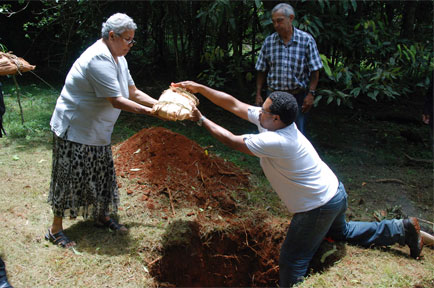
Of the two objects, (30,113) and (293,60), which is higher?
(293,60)

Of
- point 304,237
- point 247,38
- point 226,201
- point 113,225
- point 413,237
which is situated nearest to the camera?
point 304,237

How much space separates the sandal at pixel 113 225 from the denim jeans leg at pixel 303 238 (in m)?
1.44

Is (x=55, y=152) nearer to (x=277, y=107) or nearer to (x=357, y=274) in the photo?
(x=277, y=107)

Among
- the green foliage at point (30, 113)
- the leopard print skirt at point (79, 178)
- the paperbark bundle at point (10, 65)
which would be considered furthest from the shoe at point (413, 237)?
the green foliage at point (30, 113)

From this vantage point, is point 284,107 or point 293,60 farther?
point 293,60

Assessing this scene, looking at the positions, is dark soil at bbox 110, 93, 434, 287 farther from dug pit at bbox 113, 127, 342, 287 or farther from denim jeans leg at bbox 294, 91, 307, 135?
denim jeans leg at bbox 294, 91, 307, 135

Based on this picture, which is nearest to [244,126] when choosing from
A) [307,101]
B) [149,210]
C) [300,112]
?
[300,112]

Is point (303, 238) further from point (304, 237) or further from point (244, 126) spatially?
point (244, 126)

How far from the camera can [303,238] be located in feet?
9.50

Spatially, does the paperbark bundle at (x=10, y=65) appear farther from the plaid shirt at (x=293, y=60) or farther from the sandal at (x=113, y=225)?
the plaid shirt at (x=293, y=60)

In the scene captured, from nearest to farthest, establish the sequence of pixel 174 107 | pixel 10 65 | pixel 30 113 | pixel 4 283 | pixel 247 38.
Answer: pixel 4 283 → pixel 174 107 → pixel 10 65 → pixel 30 113 → pixel 247 38

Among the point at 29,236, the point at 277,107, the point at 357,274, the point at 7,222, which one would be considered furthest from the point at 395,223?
the point at 7,222

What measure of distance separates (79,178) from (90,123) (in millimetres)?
484

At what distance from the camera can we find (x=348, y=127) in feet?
21.9
